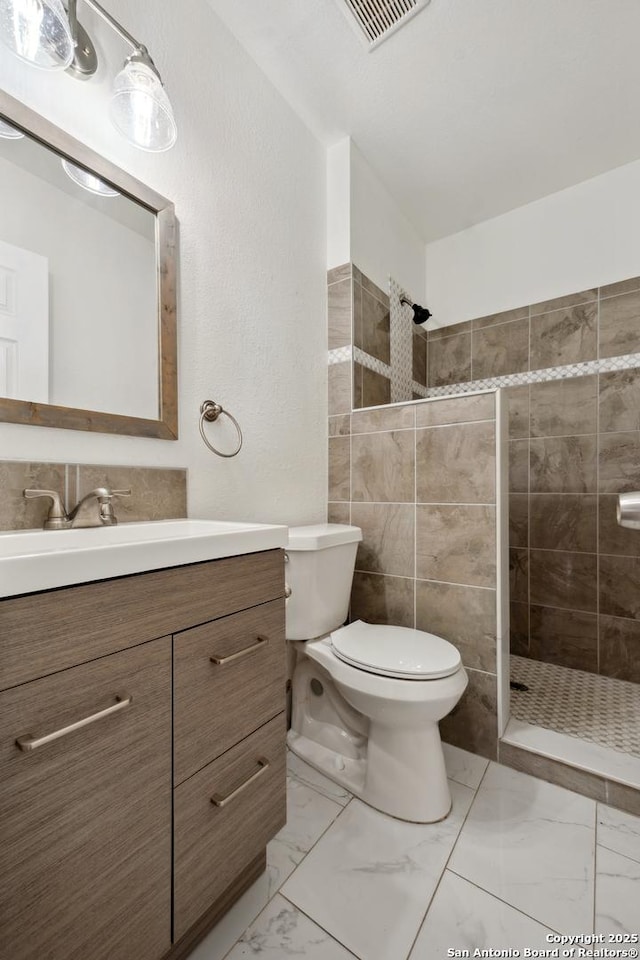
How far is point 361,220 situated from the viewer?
1.99 m

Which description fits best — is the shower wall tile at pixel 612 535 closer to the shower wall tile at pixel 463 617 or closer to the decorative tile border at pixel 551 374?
the decorative tile border at pixel 551 374

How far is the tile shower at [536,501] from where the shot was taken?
154 cm

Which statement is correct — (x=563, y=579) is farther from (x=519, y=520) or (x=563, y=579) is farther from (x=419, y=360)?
(x=419, y=360)

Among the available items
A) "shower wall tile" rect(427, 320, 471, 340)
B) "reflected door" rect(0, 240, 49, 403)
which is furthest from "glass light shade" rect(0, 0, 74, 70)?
"shower wall tile" rect(427, 320, 471, 340)

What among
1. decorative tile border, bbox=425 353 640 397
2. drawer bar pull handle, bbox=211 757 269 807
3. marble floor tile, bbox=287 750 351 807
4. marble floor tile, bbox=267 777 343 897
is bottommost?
marble floor tile, bbox=287 750 351 807

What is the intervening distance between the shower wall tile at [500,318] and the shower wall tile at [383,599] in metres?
1.65

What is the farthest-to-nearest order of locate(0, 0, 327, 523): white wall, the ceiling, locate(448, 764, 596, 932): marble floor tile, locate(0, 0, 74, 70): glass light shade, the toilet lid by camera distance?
1. the ceiling
2. the toilet lid
3. locate(0, 0, 327, 523): white wall
4. locate(448, 764, 596, 932): marble floor tile
5. locate(0, 0, 74, 70): glass light shade

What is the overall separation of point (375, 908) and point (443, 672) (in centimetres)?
54

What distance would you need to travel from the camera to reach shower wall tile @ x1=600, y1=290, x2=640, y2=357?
2016 millimetres

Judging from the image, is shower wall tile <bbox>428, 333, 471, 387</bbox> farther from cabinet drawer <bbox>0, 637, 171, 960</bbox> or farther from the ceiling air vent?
cabinet drawer <bbox>0, 637, 171, 960</bbox>

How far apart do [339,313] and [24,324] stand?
130 centimetres

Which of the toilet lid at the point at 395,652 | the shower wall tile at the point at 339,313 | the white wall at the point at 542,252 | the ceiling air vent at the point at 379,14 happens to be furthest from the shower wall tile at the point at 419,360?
the toilet lid at the point at 395,652

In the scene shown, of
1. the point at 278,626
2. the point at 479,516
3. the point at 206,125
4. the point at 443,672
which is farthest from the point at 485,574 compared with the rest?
the point at 206,125

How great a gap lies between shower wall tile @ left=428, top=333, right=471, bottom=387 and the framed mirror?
183 centimetres
